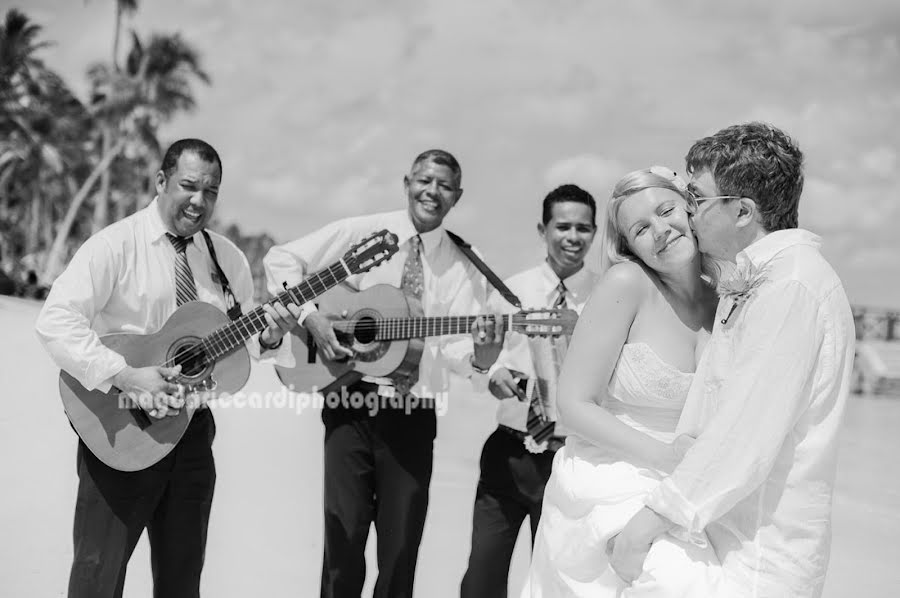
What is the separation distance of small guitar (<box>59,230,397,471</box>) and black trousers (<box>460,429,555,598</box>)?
1283 mm

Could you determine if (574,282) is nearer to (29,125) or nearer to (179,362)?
(179,362)

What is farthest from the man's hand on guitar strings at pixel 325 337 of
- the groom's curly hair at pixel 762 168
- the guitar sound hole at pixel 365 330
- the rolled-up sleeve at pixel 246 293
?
the groom's curly hair at pixel 762 168

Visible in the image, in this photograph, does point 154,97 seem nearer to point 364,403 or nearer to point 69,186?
point 69,186

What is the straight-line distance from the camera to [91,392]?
11.8 ft

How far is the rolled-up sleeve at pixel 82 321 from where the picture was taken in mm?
3387

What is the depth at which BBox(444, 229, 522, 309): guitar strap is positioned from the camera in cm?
440

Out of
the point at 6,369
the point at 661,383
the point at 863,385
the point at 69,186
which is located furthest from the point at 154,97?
the point at 661,383

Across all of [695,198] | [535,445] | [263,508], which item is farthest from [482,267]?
[263,508]

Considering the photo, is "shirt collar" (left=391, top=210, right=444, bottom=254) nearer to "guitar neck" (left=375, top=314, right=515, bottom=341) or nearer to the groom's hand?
"guitar neck" (left=375, top=314, right=515, bottom=341)

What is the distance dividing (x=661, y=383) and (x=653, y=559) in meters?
0.52

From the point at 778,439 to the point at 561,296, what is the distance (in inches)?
97.4

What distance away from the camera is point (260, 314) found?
13.4 ft

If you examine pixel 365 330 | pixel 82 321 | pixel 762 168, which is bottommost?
pixel 82 321

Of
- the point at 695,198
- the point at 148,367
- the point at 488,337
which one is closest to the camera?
the point at 695,198
